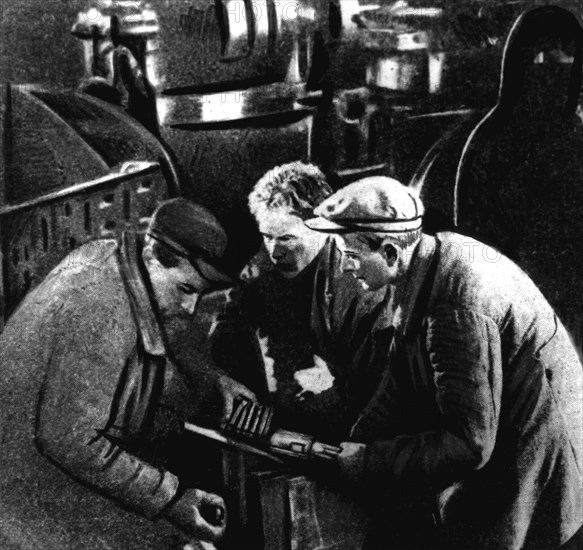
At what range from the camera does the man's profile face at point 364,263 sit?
6.95ft

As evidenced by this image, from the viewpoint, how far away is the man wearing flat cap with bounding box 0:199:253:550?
6.86 feet

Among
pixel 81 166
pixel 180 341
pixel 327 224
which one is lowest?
pixel 180 341

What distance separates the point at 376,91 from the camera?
2156mm

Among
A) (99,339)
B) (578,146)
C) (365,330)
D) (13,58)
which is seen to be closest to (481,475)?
(365,330)

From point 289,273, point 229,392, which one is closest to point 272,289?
point 289,273

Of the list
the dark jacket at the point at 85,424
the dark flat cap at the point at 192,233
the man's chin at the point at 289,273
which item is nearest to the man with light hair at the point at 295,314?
the man's chin at the point at 289,273

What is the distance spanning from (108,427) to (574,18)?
5.65 ft

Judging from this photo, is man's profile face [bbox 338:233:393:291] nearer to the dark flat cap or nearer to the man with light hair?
the man with light hair

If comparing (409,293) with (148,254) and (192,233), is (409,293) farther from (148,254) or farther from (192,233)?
(148,254)

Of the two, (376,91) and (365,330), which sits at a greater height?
(376,91)

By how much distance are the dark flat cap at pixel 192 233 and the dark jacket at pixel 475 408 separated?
0.51 m

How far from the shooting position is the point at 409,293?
212 cm

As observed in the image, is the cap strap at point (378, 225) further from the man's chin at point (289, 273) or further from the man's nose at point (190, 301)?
the man's nose at point (190, 301)

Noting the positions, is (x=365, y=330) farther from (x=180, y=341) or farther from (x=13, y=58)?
(x=13, y=58)
